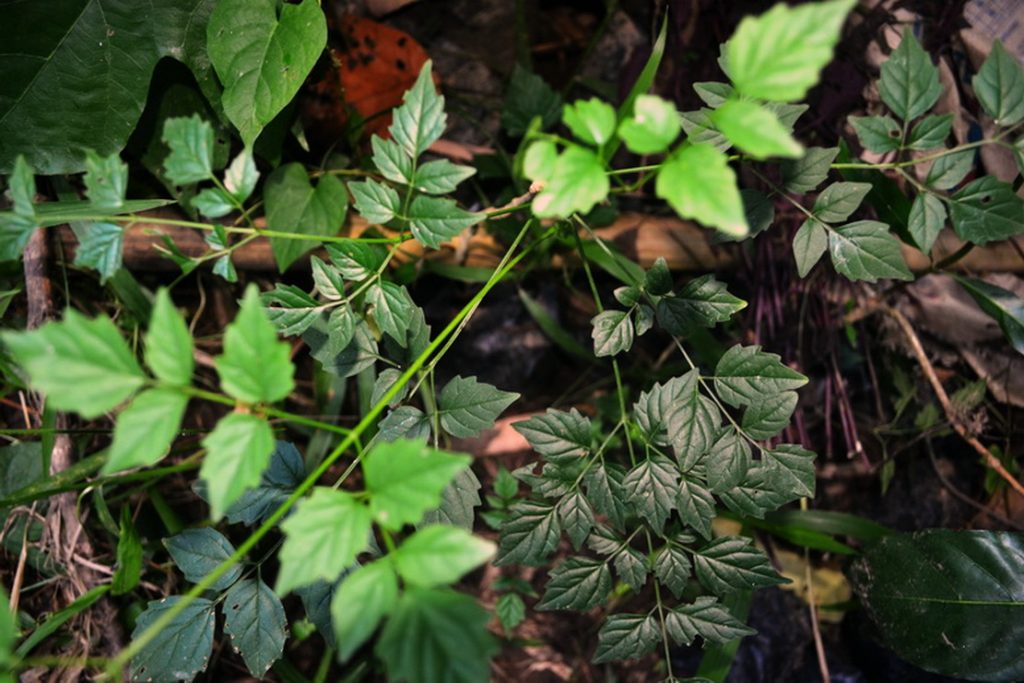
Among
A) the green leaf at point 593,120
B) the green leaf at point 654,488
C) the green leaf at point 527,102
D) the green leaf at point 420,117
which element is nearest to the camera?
the green leaf at point 593,120

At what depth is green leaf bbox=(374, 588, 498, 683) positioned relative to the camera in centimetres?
71

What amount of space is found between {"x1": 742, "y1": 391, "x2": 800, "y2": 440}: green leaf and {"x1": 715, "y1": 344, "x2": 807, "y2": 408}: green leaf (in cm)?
1

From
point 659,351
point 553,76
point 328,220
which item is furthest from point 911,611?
point 553,76

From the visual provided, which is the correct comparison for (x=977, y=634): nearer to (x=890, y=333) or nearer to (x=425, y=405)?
(x=890, y=333)

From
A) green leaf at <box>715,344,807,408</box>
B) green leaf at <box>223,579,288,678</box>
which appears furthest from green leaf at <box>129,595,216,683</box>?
green leaf at <box>715,344,807,408</box>

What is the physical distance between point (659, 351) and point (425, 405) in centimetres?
72

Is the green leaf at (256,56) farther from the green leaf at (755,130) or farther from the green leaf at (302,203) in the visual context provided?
the green leaf at (755,130)

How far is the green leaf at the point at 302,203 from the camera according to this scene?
1.58m

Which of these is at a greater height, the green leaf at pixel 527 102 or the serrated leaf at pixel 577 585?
the green leaf at pixel 527 102

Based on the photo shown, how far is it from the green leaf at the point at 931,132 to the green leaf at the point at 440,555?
929 millimetres

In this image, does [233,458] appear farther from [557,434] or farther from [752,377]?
[752,377]

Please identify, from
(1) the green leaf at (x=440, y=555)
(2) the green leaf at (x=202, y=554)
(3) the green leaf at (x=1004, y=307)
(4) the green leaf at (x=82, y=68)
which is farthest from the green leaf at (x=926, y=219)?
(4) the green leaf at (x=82, y=68)

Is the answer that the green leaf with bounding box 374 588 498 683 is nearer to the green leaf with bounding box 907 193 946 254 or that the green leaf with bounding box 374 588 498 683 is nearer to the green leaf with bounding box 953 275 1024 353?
the green leaf with bounding box 907 193 946 254

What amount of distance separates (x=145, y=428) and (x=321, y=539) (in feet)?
0.70
